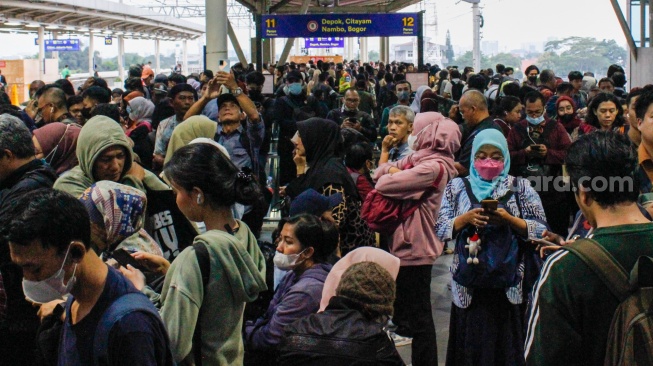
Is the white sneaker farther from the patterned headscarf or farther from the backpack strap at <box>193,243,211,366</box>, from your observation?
the patterned headscarf

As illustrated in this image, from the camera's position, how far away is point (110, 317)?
7.72 feet

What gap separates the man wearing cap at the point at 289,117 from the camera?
960cm

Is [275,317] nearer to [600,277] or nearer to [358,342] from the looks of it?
[358,342]

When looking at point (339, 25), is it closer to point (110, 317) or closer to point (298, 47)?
point (110, 317)

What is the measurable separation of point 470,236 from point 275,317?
1482mm

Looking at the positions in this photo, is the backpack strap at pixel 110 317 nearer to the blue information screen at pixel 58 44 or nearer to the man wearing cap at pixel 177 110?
the man wearing cap at pixel 177 110

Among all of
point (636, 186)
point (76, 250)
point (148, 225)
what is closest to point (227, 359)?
point (76, 250)

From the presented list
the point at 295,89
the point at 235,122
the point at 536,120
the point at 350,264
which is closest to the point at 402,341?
Result: the point at 350,264

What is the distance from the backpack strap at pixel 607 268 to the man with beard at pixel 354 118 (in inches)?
241

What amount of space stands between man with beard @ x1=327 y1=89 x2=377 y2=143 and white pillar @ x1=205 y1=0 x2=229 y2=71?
14.4 ft

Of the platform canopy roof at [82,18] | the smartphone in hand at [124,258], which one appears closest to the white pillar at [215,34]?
the smartphone in hand at [124,258]

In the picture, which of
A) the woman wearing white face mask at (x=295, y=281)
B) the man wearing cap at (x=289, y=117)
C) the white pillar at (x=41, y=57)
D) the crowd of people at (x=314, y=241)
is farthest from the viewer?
the white pillar at (x=41, y=57)

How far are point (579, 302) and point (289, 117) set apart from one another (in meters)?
8.21

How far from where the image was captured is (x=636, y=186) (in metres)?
2.69
